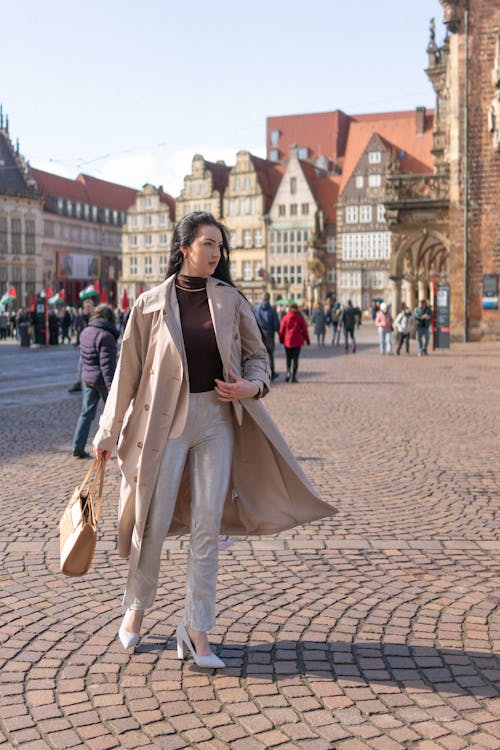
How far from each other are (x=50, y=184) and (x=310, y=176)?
1249 inches

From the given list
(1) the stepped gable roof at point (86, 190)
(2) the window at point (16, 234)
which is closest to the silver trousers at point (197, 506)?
(2) the window at point (16, 234)

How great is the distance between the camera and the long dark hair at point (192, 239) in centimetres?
418

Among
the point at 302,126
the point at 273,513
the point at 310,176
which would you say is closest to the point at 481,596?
the point at 273,513

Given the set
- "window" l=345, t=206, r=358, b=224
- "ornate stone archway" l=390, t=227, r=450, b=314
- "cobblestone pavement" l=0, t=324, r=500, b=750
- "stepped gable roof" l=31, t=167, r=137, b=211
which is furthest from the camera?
"stepped gable roof" l=31, t=167, r=137, b=211

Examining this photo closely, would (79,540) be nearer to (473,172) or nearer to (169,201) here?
(473,172)

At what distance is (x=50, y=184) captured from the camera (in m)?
98.6

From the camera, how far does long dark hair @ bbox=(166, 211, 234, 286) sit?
4.18m

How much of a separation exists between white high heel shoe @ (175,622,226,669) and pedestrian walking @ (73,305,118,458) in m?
5.46

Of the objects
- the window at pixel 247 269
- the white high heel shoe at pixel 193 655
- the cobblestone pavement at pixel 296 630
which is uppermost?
the window at pixel 247 269

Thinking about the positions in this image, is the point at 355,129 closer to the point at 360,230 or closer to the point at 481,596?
the point at 360,230

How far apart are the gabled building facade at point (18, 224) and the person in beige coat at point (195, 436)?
87.0 meters

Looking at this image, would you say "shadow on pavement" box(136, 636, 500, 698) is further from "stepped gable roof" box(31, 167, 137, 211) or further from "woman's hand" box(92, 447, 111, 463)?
"stepped gable roof" box(31, 167, 137, 211)

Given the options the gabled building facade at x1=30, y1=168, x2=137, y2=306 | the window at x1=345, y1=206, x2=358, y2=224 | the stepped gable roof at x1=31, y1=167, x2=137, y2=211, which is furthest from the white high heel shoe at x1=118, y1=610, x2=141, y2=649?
the stepped gable roof at x1=31, y1=167, x2=137, y2=211

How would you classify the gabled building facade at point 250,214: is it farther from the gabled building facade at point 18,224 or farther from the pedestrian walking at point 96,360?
the pedestrian walking at point 96,360
